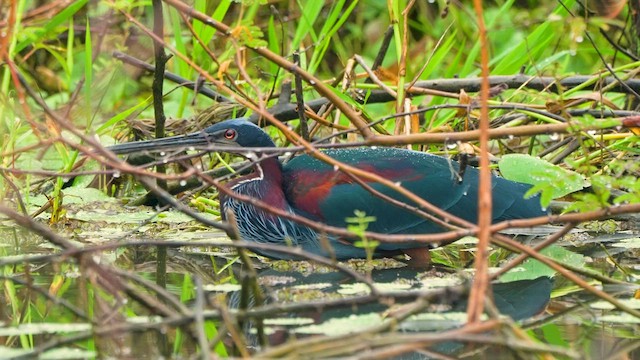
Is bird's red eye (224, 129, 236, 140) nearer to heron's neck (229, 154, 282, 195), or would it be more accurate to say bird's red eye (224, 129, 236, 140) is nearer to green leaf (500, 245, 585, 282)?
heron's neck (229, 154, 282, 195)

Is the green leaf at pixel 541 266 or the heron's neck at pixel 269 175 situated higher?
the heron's neck at pixel 269 175

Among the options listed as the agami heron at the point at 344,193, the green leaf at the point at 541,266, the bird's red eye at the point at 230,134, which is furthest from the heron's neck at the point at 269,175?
the green leaf at the point at 541,266

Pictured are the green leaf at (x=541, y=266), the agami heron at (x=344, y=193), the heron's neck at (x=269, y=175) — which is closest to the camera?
the green leaf at (x=541, y=266)

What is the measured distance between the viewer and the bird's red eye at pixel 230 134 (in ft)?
15.4

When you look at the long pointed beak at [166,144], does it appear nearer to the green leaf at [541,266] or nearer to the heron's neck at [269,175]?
the heron's neck at [269,175]

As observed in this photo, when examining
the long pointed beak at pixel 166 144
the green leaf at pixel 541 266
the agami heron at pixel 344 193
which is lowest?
the green leaf at pixel 541 266

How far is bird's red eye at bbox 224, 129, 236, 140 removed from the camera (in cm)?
470

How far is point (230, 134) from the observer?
4703 millimetres

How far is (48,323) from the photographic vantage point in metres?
3.27

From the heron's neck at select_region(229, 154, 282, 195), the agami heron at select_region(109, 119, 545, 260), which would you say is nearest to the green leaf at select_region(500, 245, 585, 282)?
the agami heron at select_region(109, 119, 545, 260)

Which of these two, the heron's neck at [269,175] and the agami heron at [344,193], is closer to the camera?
the agami heron at [344,193]

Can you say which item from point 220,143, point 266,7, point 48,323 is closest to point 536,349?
point 48,323

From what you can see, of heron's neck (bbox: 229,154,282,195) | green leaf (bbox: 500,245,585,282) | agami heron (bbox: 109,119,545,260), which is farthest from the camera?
heron's neck (bbox: 229,154,282,195)

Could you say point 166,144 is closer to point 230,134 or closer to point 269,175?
point 230,134
